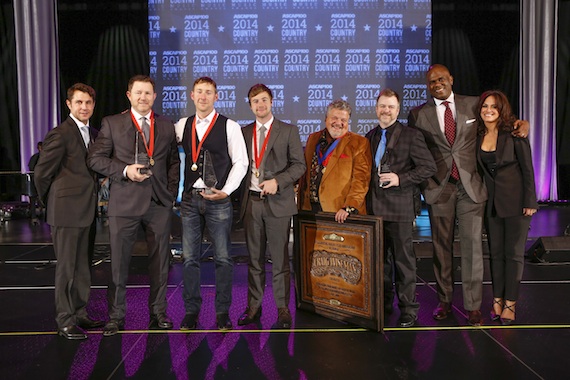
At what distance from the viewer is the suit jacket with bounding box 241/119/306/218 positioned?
3.78m

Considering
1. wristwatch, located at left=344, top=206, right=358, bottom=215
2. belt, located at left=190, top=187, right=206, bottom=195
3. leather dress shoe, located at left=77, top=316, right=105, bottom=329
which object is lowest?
leather dress shoe, located at left=77, top=316, right=105, bottom=329

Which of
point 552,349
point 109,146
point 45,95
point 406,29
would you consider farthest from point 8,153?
point 552,349

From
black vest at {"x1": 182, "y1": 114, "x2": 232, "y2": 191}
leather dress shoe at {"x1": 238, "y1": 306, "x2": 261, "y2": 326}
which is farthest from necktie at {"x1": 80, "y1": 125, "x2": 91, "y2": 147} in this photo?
leather dress shoe at {"x1": 238, "y1": 306, "x2": 261, "y2": 326}

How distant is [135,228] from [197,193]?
1.65 feet

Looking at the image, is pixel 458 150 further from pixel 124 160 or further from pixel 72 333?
pixel 72 333

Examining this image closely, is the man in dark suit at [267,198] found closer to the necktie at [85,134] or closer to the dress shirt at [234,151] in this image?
the dress shirt at [234,151]

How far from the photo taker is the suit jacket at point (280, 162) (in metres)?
3.78

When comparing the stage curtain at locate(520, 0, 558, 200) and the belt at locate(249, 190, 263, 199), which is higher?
the stage curtain at locate(520, 0, 558, 200)

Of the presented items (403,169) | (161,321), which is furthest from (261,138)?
(161,321)

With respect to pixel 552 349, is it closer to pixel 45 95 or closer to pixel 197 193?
pixel 197 193

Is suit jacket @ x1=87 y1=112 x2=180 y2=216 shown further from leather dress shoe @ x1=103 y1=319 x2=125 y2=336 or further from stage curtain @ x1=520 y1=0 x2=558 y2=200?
stage curtain @ x1=520 y1=0 x2=558 y2=200

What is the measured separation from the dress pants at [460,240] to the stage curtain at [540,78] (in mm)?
9844

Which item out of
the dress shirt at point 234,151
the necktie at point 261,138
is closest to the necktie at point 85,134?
the dress shirt at point 234,151

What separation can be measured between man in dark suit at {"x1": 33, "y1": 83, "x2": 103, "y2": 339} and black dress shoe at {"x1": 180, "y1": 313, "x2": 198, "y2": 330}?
65 centimetres
